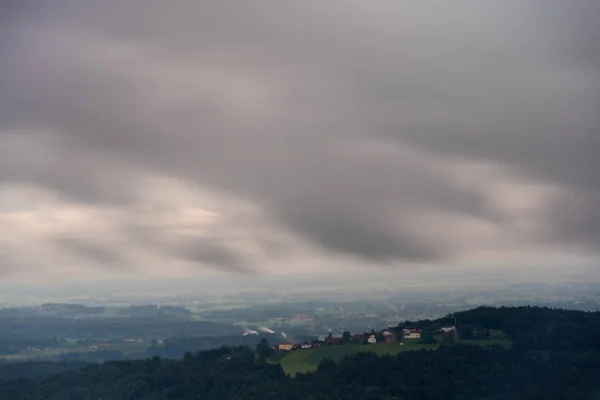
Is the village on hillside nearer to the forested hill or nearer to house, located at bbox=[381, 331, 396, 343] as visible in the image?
house, located at bbox=[381, 331, 396, 343]

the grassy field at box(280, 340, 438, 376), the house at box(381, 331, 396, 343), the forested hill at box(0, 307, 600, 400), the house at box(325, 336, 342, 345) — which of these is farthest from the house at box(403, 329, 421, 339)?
the house at box(325, 336, 342, 345)

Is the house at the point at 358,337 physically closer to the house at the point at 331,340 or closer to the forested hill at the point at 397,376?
the house at the point at 331,340

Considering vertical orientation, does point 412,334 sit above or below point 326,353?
above

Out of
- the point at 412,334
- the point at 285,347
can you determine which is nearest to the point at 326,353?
Result: the point at 285,347

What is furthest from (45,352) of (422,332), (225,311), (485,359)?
(485,359)

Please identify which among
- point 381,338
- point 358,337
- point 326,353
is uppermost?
point 358,337

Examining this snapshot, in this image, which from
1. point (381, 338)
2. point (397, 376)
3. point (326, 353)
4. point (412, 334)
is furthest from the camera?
point (381, 338)

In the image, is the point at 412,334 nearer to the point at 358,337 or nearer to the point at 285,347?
the point at 358,337
